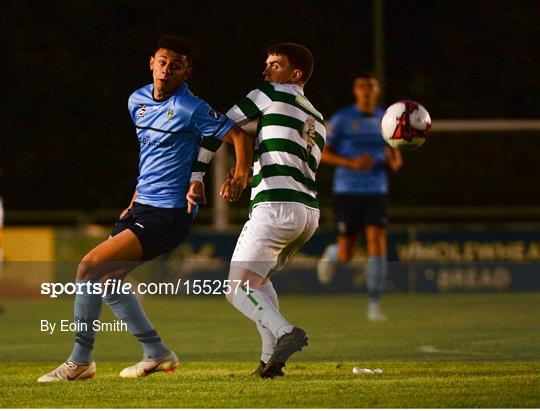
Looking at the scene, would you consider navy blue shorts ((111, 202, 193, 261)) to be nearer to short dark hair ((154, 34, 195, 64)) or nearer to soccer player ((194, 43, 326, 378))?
soccer player ((194, 43, 326, 378))

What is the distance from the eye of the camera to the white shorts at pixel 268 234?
839 cm

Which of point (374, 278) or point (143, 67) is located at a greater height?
point (143, 67)

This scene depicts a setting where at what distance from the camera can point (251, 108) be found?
8469mm

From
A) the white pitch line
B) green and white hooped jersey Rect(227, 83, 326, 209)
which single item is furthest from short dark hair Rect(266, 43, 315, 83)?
the white pitch line

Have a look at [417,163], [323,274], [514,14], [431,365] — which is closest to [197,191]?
[431,365]

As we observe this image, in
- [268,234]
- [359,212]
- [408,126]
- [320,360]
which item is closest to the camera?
[268,234]

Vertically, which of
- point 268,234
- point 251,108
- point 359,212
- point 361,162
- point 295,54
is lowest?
point 268,234

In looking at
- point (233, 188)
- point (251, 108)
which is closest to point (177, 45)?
point (251, 108)

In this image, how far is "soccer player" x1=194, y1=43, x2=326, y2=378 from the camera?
27.5 feet

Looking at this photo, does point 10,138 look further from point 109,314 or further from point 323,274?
point 109,314

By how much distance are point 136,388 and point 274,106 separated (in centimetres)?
177

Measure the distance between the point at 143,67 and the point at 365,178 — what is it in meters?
18.7

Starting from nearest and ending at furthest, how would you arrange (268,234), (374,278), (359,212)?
(268,234) → (374,278) → (359,212)

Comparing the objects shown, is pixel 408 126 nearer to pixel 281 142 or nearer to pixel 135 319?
pixel 281 142
